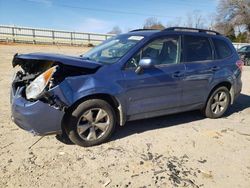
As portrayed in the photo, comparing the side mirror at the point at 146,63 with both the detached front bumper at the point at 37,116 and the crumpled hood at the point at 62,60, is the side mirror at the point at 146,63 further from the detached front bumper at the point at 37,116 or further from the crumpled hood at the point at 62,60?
the detached front bumper at the point at 37,116

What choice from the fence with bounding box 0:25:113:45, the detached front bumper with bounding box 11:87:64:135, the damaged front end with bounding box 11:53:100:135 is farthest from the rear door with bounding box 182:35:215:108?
the fence with bounding box 0:25:113:45

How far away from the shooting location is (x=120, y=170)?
3703 mm

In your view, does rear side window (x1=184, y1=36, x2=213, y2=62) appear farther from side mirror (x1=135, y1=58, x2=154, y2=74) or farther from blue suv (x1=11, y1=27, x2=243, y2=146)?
side mirror (x1=135, y1=58, x2=154, y2=74)

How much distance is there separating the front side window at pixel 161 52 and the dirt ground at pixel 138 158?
125cm

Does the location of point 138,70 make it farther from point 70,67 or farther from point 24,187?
point 24,187

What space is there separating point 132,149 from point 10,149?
1.79 metres

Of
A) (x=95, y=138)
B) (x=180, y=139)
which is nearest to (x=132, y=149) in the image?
(x=95, y=138)

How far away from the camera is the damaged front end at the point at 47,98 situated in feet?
12.5

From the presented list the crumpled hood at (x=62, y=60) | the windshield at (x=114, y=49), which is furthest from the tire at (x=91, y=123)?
the windshield at (x=114, y=49)

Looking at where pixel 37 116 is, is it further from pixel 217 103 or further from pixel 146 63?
pixel 217 103

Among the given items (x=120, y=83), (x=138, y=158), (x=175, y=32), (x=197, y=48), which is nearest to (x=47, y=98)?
(x=120, y=83)

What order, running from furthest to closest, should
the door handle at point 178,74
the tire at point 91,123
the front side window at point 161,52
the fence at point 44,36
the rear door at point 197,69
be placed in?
1. the fence at point 44,36
2. the rear door at point 197,69
3. the door handle at point 178,74
4. the front side window at point 161,52
5. the tire at point 91,123

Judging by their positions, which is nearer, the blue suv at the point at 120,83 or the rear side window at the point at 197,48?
the blue suv at the point at 120,83

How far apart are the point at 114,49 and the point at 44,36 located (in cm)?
2650
